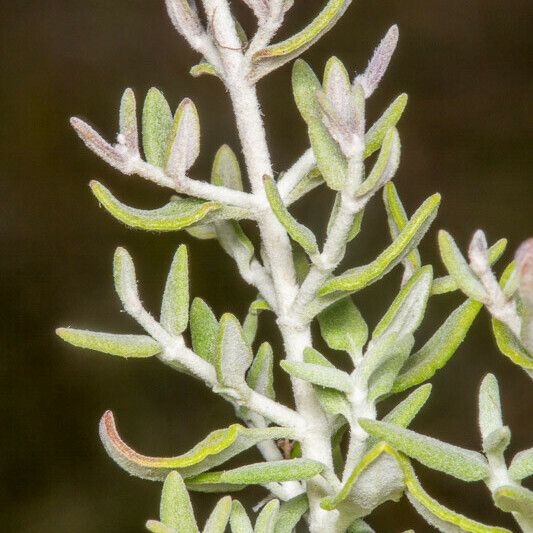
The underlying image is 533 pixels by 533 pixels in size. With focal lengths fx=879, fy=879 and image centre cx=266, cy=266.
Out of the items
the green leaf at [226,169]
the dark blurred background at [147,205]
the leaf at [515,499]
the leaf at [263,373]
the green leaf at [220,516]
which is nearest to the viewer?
the leaf at [515,499]

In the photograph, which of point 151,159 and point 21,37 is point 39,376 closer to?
point 21,37

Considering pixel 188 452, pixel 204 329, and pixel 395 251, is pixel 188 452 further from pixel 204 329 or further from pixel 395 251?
pixel 395 251

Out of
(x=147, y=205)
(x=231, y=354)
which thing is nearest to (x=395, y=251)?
(x=231, y=354)

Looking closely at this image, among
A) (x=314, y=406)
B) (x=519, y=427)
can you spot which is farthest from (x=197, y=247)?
(x=314, y=406)

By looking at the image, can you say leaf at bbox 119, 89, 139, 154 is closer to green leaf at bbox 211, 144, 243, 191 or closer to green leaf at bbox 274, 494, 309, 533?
green leaf at bbox 211, 144, 243, 191

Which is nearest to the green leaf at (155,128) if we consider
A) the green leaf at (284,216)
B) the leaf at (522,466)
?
the green leaf at (284,216)

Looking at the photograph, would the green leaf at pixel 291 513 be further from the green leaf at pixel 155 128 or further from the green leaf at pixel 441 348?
the green leaf at pixel 155 128
